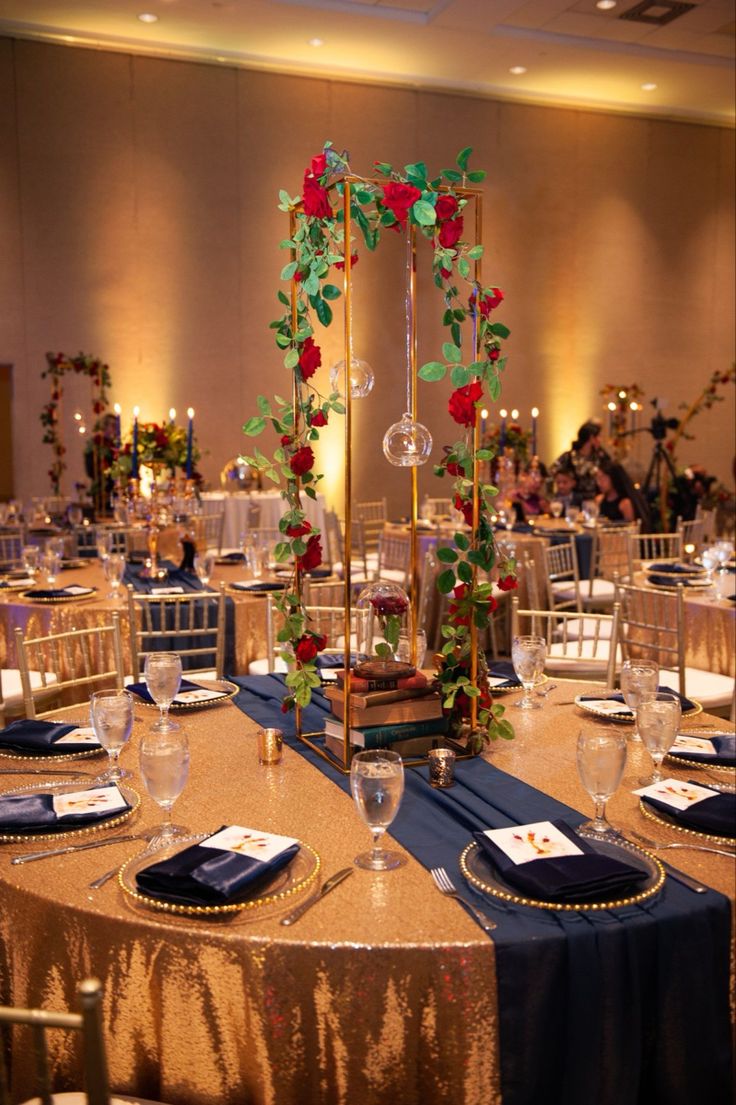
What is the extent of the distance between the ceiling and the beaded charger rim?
9.18m

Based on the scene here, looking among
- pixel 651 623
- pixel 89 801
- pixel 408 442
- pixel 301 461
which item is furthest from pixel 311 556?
pixel 651 623

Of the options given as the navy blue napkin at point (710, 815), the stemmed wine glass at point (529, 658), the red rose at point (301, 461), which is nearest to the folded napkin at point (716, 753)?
the navy blue napkin at point (710, 815)

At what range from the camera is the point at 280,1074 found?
1417mm

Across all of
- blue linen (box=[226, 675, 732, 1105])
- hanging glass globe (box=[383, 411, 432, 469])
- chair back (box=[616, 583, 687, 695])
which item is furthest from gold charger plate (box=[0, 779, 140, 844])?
chair back (box=[616, 583, 687, 695])

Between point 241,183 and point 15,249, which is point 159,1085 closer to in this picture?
point 15,249

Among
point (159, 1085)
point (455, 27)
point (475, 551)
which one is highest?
point (455, 27)

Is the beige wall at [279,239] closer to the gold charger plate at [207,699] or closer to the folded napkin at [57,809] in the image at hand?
the gold charger plate at [207,699]

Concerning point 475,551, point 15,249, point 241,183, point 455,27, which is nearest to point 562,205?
point 455,27

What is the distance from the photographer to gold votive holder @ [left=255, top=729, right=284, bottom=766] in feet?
7.07

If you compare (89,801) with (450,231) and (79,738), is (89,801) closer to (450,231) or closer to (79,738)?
(79,738)

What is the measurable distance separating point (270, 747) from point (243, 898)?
0.64 metres

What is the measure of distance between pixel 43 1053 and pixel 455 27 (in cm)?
1038

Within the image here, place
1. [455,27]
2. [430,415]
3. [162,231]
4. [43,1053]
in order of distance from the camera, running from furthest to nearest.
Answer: [430,415] < [162,231] < [455,27] < [43,1053]

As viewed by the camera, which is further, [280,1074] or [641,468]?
[641,468]
